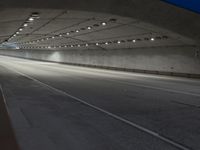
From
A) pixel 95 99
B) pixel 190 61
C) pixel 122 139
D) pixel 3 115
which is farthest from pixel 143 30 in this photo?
pixel 122 139

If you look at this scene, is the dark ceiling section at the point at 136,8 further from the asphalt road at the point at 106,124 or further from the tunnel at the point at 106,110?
the asphalt road at the point at 106,124

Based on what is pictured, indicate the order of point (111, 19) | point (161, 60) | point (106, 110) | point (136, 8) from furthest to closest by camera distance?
1. point (161, 60)
2. point (111, 19)
3. point (136, 8)
4. point (106, 110)

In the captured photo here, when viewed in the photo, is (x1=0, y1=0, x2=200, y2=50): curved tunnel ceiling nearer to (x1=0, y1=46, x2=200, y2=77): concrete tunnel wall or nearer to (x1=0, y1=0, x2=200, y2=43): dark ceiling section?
(x1=0, y1=0, x2=200, y2=43): dark ceiling section

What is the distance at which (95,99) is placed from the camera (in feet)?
53.7

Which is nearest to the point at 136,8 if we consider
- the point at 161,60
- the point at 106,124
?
the point at 106,124

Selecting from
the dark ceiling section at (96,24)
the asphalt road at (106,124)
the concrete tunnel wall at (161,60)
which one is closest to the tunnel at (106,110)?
the asphalt road at (106,124)

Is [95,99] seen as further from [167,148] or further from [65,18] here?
[65,18]

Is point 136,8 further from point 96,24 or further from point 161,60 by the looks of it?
point 161,60

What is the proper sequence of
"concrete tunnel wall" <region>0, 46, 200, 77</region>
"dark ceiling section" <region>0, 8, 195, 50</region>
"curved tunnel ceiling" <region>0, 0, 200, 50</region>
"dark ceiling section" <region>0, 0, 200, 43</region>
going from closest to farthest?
"dark ceiling section" <region>0, 0, 200, 43</region> < "curved tunnel ceiling" <region>0, 0, 200, 50</region> < "dark ceiling section" <region>0, 8, 195, 50</region> < "concrete tunnel wall" <region>0, 46, 200, 77</region>

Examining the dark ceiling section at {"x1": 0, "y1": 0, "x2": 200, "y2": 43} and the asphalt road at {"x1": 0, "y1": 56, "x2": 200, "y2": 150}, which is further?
the dark ceiling section at {"x1": 0, "y1": 0, "x2": 200, "y2": 43}

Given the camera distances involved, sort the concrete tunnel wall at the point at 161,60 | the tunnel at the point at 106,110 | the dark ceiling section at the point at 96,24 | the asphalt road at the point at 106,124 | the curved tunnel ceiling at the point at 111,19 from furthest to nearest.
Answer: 1. the concrete tunnel wall at the point at 161,60
2. the dark ceiling section at the point at 96,24
3. the curved tunnel ceiling at the point at 111,19
4. the tunnel at the point at 106,110
5. the asphalt road at the point at 106,124

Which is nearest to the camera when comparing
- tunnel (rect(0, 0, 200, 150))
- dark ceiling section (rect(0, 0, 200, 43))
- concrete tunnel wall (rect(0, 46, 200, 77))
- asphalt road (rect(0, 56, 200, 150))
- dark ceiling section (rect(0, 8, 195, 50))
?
asphalt road (rect(0, 56, 200, 150))

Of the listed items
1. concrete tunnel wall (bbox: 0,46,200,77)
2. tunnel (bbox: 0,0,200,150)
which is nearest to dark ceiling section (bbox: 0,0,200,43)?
tunnel (bbox: 0,0,200,150)

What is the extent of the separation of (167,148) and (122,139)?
46.8 inches
